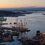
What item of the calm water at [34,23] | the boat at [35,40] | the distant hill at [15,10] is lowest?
the boat at [35,40]

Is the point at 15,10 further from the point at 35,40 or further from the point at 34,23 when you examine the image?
the point at 35,40

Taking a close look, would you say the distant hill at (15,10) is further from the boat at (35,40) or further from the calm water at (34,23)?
the boat at (35,40)

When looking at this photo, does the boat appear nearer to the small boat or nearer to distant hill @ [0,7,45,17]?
the small boat

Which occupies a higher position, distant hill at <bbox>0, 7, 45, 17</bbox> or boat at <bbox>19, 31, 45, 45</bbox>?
distant hill at <bbox>0, 7, 45, 17</bbox>

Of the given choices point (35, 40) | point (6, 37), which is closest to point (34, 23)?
point (35, 40)

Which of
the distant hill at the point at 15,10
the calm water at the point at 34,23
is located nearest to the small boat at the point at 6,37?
the calm water at the point at 34,23

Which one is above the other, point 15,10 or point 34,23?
point 15,10

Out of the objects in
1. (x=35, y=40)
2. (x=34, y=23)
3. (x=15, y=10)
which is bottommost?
(x=35, y=40)

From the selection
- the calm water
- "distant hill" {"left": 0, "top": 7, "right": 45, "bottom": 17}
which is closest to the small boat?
the calm water

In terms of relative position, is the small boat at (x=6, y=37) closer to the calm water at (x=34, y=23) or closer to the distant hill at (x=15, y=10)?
the calm water at (x=34, y=23)

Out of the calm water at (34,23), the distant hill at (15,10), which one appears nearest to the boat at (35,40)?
the calm water at (34,23)

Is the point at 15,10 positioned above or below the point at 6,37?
above

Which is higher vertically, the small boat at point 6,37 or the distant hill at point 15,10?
the distant hill at point 15,10
